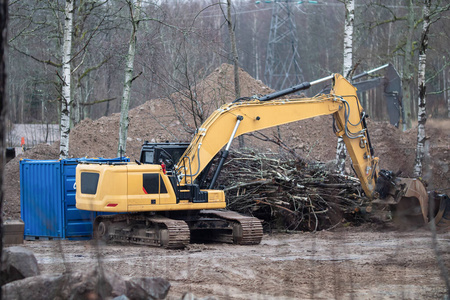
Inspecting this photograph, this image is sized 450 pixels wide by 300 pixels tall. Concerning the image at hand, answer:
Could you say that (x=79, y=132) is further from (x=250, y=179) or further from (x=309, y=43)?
(x=309, y=43)

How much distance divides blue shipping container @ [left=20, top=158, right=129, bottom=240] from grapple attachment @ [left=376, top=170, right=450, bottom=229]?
657 centimetres

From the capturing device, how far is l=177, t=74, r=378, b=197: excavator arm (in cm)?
1144

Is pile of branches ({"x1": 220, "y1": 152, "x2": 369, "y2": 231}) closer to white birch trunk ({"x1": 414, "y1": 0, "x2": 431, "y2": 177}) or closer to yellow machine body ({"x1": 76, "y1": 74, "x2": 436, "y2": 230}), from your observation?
yellow machine body ({"x1": 76, "y1": 74, "x2": 436, "y2": 230})

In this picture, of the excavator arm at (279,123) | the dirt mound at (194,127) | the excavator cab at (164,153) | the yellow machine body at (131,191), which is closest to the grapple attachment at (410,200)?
the excavator arm at (279,123)

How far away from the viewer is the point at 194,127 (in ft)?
81.4

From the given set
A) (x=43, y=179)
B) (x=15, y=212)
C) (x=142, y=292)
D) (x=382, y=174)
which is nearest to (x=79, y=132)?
(x=15, y=212)

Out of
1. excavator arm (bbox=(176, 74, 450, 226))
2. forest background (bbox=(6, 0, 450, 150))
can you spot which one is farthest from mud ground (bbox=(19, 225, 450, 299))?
forest background (bbox=(6, 0, 450, 150))

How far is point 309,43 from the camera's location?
2346 inches

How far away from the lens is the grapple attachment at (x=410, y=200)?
1275cm

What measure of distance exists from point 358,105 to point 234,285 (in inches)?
274

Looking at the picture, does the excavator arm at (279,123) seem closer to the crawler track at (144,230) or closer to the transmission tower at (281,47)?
the crawler track at (144,230)

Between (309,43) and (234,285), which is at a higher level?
(309,43)

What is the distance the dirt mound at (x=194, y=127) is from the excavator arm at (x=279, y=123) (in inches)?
189

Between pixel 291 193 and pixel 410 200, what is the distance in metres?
2.76
